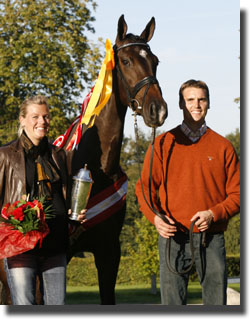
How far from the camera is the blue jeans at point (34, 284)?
4008 millimetres

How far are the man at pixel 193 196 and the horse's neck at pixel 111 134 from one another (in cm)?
120

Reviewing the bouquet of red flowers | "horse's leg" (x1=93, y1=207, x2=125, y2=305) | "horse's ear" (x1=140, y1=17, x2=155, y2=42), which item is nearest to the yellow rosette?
"horse's ear" (x1=140, y1=17, x2=155, y2=42)

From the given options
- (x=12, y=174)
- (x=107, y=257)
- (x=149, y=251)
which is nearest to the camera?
(x=12, y=174)

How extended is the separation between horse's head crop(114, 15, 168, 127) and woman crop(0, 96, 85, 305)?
2.95 ft

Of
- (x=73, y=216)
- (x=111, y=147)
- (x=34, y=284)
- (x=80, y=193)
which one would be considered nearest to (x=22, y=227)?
(x=34, y=284)

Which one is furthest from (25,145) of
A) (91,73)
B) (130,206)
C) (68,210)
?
(130,206)

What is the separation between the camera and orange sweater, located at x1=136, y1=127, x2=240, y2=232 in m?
4.24

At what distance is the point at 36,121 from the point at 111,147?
1.40 meters

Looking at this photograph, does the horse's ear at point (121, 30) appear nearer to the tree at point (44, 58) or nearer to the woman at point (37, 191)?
the woman at point (37, 191)

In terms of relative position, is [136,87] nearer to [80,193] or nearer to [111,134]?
[111,134]

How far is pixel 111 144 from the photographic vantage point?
18.3 feet

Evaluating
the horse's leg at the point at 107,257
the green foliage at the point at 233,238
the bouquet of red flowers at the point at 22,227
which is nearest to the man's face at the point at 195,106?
the bouquet of red flowers at the point at 22,227

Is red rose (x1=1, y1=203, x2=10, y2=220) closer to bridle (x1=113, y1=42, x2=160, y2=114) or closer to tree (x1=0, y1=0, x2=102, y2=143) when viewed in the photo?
bridle (x1=113, y1=42, x2=160, y2=114)

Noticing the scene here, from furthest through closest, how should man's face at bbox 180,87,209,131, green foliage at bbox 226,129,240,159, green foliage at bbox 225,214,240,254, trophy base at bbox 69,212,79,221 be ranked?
green foliage at bbox 226,129,240,159, green foliage at bbox 225,214,240,254, trophy base at bbox 69,212,79,221, man's face at bbox 180,87,209,131
